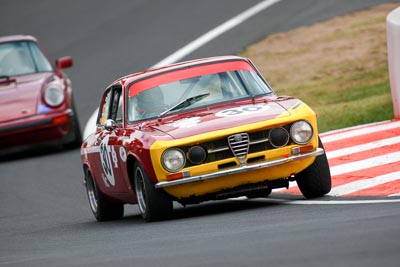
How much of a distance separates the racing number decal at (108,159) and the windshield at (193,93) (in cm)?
33

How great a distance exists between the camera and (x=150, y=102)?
11281mm

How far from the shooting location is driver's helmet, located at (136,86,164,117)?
11.2m

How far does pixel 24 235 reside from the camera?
36.2 feet

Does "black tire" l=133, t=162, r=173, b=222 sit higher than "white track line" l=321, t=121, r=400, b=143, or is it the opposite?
"black tire" l=133, t=162, r=173, b=222

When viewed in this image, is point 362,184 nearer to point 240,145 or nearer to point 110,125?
point 240,145

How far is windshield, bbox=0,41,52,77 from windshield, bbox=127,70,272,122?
23.8ft

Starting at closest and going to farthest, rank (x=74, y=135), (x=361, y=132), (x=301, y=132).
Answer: (x=301, y=132), (x=361, y=132), (x=74, y=135)

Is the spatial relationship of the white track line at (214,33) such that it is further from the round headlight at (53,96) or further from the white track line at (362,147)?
the white track line at (362,147)

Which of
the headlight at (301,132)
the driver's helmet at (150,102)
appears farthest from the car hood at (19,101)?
the headlight at (301,132)

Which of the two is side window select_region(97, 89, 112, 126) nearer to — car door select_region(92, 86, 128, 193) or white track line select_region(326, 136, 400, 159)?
car door select_region(92, 86, 128, 193)

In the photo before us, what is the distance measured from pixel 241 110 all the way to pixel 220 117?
0.73ft

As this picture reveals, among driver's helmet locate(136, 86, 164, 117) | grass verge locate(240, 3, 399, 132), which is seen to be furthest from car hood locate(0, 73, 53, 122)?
driver's helmet locate(136, 86, 164, 117)

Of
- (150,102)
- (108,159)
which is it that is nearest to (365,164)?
(150,102)

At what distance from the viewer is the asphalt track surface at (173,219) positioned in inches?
296
